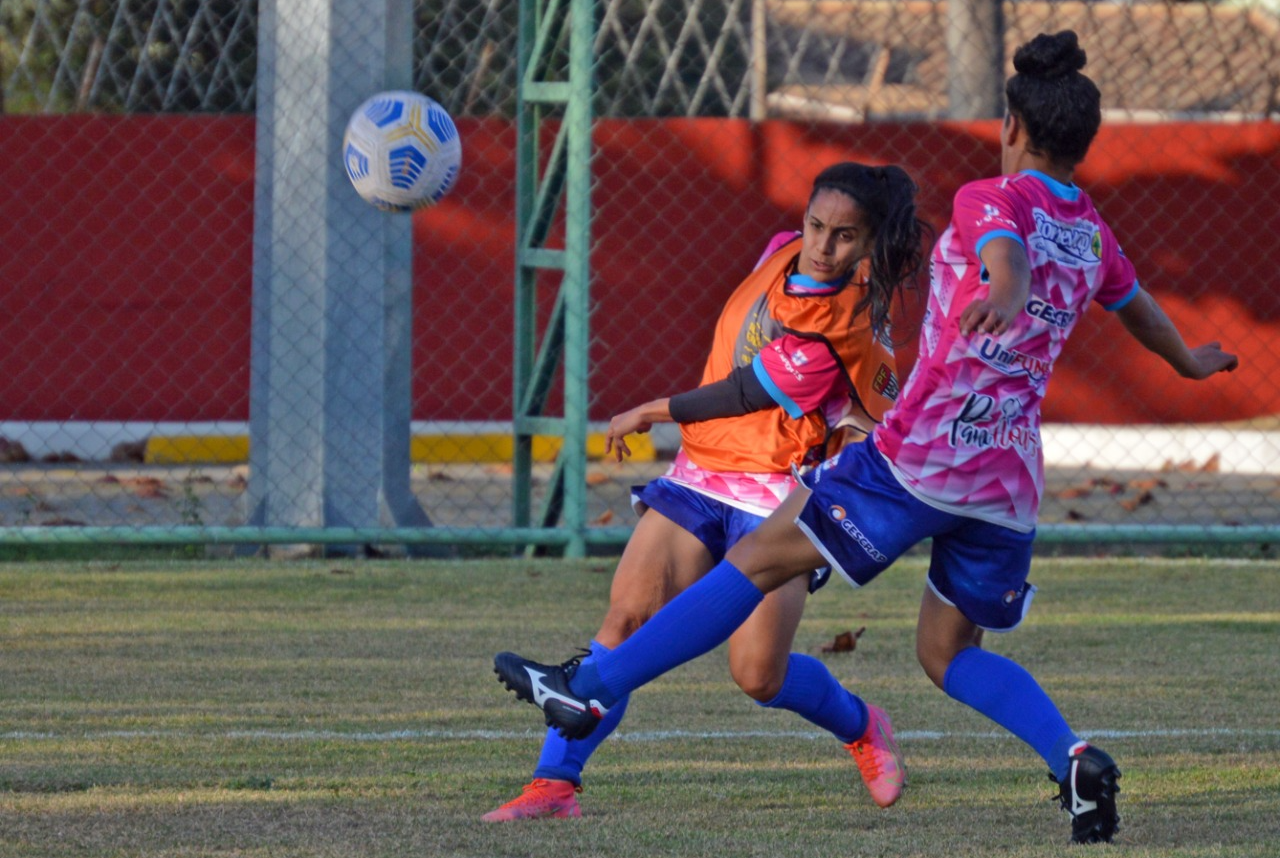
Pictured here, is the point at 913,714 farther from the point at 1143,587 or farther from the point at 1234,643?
the point at 1143,587

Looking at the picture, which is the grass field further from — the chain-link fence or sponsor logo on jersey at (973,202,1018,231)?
the chain-link fence

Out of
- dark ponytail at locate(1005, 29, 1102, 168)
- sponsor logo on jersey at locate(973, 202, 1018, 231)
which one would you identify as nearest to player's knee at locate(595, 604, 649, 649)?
sponsor logo on jersey at locate(973, 202, 1018, 231)

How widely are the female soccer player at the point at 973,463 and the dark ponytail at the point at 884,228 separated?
1.40 ft

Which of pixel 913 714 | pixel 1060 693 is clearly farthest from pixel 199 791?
pixel 1060 693

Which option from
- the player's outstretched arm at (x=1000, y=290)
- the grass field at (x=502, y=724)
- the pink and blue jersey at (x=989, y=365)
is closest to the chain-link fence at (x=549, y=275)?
the grass field at (x=502, y=724)

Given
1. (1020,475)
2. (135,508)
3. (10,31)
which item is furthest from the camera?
(10,31)

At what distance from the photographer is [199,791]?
4.11 m

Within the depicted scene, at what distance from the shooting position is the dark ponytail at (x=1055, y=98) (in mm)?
3617

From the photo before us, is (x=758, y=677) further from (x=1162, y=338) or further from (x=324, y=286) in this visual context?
(x=324, y=286)

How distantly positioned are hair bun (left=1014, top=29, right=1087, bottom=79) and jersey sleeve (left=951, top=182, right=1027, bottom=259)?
26 centimetres

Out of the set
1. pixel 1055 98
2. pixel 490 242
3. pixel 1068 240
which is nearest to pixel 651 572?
pixel 1068 240

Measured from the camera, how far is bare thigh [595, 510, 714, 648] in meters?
4.17

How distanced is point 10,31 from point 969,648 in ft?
46.4

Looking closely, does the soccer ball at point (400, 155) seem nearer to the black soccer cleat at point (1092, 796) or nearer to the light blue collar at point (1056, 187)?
the light blue collar at point (1056, 187)
